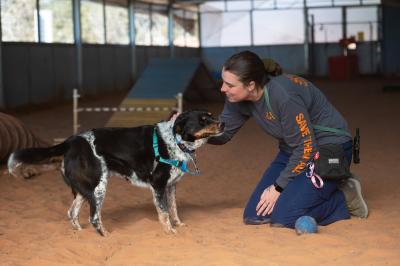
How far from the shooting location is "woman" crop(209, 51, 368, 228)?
15.1ft

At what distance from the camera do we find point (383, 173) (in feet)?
24.1

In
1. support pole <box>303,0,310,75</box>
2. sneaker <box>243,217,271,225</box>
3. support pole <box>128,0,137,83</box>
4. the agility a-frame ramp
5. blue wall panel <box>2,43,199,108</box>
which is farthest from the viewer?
support pole <box>303,0,310,75</box>

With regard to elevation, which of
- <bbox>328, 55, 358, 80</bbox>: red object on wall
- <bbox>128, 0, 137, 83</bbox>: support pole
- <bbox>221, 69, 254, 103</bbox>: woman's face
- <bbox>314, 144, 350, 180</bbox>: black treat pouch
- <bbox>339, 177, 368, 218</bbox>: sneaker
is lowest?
<bbox>339, 177, 368, 218</bbox>: sneaker

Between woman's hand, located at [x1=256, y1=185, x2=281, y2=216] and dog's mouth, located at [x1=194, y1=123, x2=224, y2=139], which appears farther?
woman's hand, located at [x1=256, y1=185, x2=281, y2=216]

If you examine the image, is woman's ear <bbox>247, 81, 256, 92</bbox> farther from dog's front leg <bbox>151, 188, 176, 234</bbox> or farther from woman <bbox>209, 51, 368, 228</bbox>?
dog's front leg <bbox>151, 188, 176, 234</bbox>

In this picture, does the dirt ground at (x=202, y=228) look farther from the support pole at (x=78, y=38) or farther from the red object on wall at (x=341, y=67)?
the red object on wall at (x=341, y=67)

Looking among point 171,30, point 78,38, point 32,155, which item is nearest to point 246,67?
point 32,155

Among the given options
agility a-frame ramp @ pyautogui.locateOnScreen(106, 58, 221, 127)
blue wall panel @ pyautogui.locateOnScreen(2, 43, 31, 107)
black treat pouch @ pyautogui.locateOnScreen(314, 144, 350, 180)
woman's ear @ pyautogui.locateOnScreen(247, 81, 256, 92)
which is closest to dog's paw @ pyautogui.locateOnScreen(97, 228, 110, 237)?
woman's ear @ pyautogui.locateOnScreen(247, 81, 256, 92)

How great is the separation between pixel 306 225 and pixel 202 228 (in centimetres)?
84

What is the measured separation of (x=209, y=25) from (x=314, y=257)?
29.3 metres

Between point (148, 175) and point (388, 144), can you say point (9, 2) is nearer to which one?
point (388, 144)

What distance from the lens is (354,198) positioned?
5062 millimetres

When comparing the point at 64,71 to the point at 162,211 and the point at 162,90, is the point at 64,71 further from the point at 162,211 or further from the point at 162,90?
the point at 162,211

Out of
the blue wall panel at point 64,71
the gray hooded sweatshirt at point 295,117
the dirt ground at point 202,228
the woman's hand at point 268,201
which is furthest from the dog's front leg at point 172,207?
the blue wall panel at point 64,71
